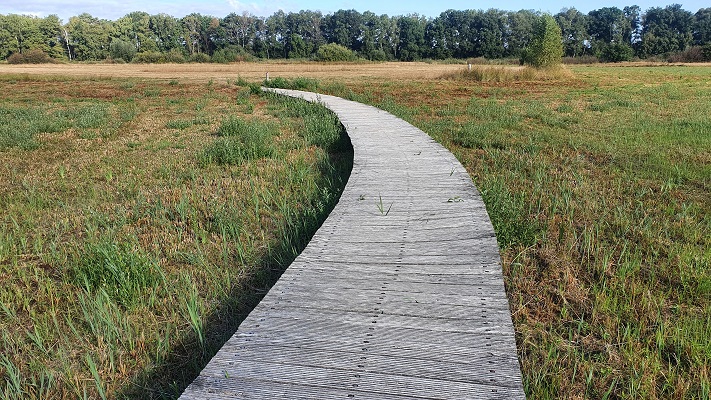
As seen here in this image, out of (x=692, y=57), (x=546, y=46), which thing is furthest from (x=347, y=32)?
(x=546, y=46)

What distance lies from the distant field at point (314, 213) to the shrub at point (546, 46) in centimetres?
1624

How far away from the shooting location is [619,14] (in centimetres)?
8850

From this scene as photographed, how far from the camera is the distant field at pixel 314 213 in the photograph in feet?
8.17

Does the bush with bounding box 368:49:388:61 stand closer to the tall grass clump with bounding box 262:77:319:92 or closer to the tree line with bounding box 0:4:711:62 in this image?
the tree line with bounding box 0:4:711:62

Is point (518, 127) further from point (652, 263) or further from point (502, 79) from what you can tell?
point (502, 79)

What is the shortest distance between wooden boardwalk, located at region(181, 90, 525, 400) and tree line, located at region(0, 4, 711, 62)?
252 feet

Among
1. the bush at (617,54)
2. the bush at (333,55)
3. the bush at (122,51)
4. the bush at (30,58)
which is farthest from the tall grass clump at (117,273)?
the bush at (122,51)

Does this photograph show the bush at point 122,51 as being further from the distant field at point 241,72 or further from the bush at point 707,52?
the bush at point 707,52

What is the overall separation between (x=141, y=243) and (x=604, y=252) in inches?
142

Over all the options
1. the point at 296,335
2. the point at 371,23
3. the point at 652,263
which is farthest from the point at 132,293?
the point at 371,23

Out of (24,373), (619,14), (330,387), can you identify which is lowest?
(24,373)

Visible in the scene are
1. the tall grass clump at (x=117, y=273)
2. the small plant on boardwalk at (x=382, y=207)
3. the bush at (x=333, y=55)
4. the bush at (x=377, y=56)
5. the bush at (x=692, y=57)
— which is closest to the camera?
the tall grass clump at (x=117, y=273)

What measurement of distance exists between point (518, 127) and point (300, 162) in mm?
4857

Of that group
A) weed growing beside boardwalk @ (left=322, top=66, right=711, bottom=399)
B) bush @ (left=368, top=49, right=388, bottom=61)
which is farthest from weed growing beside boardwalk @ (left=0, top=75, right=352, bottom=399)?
bush @ (left=368, top=49, right=388, bottom=61)
